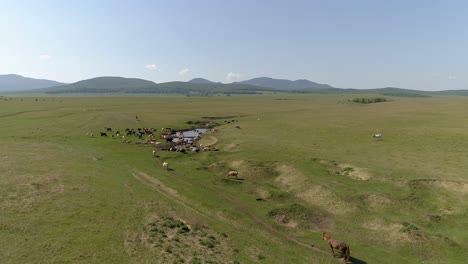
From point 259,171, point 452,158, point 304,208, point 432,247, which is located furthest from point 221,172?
point 452,158

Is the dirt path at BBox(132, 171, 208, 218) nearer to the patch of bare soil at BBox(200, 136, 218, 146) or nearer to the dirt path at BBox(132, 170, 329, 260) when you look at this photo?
the dirt path at BBox(132, 170, 329, 260)

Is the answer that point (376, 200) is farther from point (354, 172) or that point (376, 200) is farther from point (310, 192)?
point (354, 172)

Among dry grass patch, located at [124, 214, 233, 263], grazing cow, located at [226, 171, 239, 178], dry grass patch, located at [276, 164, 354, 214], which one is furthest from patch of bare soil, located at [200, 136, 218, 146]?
dry grass patch, located at [124, 214, 233, 263]

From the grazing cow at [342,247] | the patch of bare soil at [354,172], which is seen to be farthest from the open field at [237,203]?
the grazing cow at [342,247]

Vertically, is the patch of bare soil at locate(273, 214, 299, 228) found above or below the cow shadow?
above

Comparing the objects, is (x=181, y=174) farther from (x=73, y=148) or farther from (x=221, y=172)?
(x=73, y=148)

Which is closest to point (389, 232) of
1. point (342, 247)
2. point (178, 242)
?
point (342, 247)

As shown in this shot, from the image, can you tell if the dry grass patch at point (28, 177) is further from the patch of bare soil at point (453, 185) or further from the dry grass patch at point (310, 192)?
the patch of bare soil at point (453, 185)

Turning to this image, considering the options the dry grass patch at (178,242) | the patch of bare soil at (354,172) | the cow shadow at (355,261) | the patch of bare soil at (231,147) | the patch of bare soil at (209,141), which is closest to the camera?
the dry grass patch at (178,242)
